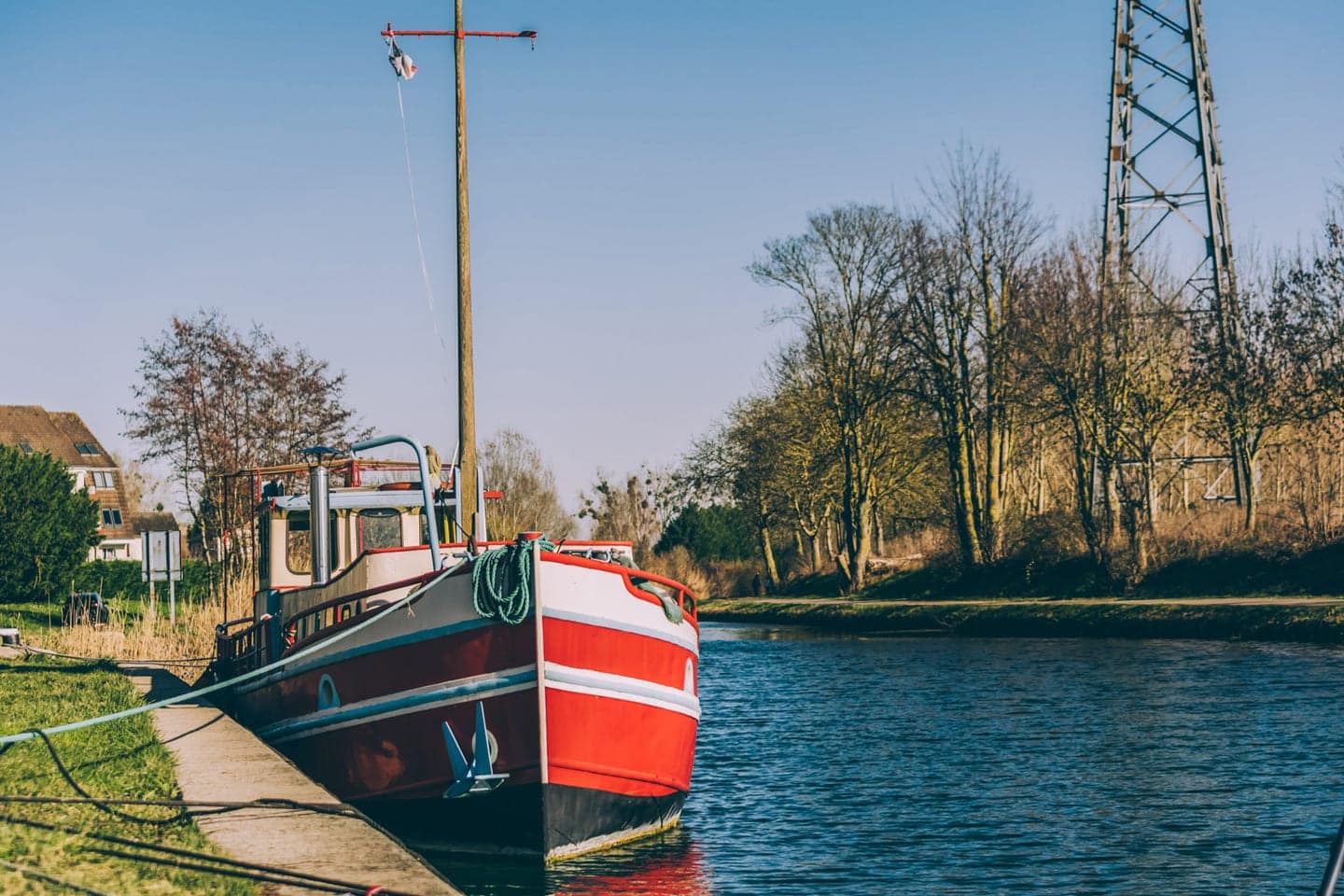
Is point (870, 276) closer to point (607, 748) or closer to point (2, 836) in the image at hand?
point (607, 748)

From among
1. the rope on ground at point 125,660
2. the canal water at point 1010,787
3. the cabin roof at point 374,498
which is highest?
the cabin roof at point 374,498

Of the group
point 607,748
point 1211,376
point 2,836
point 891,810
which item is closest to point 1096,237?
point 1211,376

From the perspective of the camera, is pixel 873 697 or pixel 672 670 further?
pixel 873 697

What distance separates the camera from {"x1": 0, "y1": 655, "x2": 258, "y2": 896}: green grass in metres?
7.49

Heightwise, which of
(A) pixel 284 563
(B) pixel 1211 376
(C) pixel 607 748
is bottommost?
(C) pixel 607 748

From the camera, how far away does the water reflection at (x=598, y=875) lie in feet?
35.5

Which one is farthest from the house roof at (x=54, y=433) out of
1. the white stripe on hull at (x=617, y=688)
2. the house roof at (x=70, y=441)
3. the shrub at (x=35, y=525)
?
the white stripe on hull at (x=617, y=688)

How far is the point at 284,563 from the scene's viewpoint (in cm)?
1631

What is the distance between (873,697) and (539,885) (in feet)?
44.3

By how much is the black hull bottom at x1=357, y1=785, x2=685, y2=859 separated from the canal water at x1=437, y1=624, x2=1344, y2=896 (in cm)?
18

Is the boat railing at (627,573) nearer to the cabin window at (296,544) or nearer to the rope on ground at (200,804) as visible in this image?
the rope on ground at (200,804)

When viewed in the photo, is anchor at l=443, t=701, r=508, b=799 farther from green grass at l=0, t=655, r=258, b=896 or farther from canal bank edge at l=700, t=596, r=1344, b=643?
canal bank edge at l=700, t=596, r=1344, b=643

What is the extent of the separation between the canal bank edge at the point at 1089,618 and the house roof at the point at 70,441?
162ft

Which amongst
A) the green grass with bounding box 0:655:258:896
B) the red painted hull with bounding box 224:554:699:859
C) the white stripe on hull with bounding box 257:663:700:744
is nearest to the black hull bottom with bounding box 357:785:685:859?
the red painted hull with bounding box 224:554:699:859
